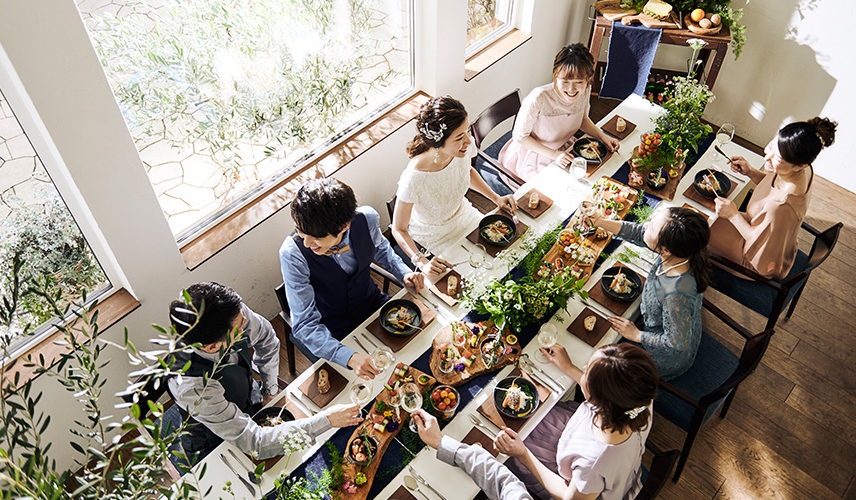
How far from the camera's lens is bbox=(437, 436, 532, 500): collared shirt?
7.23 ft

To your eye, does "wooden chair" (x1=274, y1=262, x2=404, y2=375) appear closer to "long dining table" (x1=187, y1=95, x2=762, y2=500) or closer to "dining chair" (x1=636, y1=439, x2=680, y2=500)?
"long dining table" (x1=187, y1=95, x2=762, y2=500)

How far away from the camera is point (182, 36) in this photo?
112 inches

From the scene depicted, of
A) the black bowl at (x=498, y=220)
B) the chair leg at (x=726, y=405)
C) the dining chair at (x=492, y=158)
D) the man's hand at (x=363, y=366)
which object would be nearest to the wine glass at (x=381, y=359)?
the man's hand at (x=363, y=366)

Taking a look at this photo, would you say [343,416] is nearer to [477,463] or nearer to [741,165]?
[477,463]

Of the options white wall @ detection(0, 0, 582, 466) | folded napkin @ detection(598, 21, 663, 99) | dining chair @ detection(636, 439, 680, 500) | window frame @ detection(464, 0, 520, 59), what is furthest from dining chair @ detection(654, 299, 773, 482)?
window frame @ detection(464, 0, 520, 59)

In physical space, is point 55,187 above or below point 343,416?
above

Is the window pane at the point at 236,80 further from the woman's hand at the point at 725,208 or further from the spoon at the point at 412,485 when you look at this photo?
the woman's hand at the point at 725,208

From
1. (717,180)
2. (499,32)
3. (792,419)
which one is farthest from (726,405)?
(499,32)

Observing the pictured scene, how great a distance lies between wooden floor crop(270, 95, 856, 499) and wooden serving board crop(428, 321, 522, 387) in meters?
1.28

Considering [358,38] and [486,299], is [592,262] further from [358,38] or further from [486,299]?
[358,38]

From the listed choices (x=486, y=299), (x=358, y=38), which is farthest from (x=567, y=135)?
(x=486, y=299)

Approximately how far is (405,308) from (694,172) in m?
1.91

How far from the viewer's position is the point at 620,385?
2105mm

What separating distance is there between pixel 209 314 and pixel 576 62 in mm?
2410
